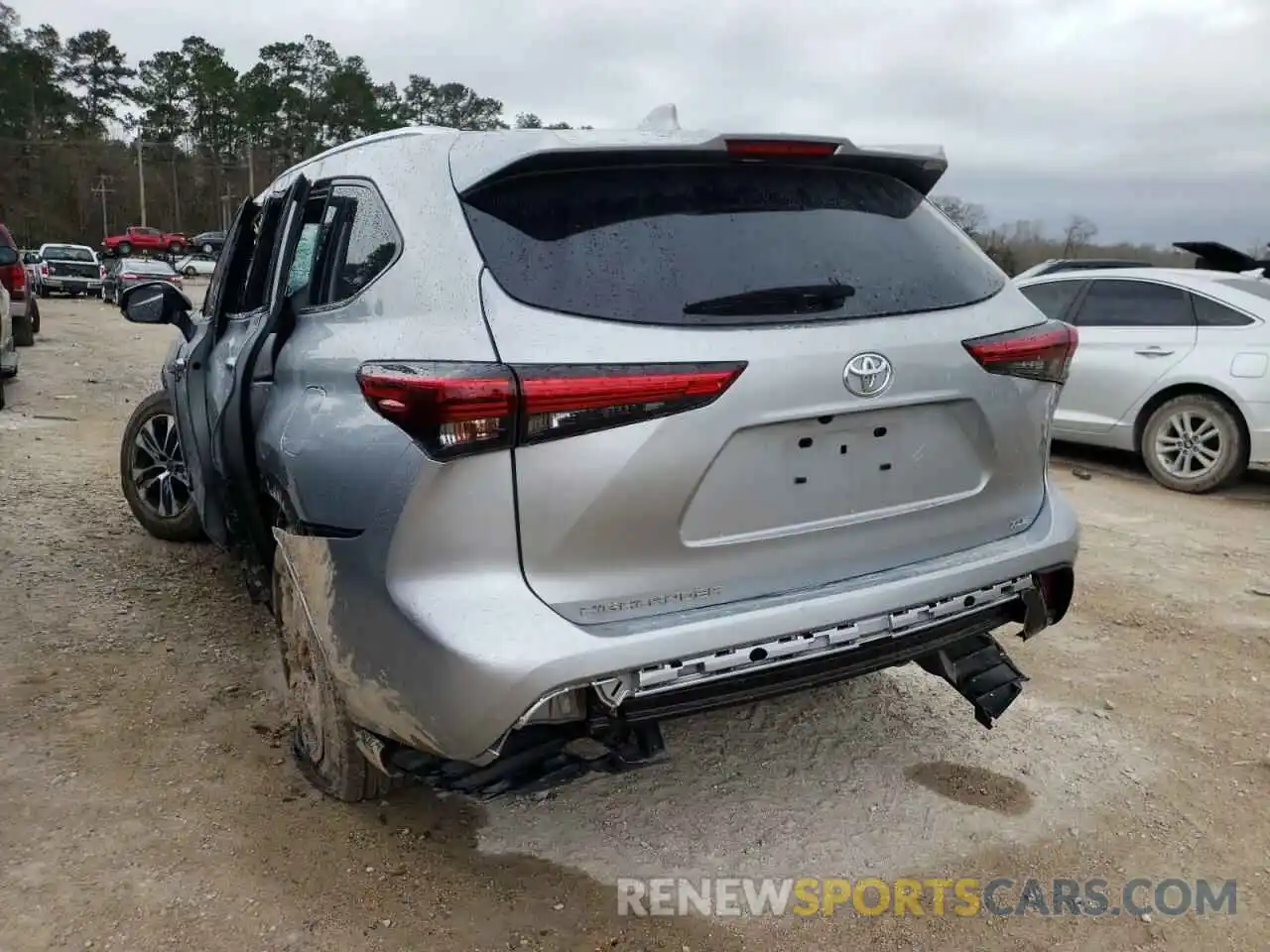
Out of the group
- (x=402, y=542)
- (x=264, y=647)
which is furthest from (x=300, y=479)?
(x=264, y=647)

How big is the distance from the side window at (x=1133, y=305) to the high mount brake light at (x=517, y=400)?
256 inches

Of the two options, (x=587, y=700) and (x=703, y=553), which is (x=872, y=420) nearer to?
(x=703, y=553)

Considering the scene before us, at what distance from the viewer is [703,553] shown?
2211mm

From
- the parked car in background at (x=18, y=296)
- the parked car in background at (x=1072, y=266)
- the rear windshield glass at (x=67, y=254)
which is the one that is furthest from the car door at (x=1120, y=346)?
the rear windshield glass at (x=67, y=254)

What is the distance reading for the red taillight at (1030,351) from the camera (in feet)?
8.22

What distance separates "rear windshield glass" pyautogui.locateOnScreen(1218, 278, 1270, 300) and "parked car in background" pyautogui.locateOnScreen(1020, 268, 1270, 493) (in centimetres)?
1

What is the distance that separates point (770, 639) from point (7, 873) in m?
2.07

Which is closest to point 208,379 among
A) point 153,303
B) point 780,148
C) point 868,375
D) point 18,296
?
point 153,303

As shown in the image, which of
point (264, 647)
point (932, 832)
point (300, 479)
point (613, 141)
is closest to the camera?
point (613, 141)

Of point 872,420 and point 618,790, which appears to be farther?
point 618,790

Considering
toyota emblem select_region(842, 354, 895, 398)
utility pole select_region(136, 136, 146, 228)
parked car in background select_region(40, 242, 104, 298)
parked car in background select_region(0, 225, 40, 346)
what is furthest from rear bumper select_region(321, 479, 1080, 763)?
utility pole select_region(136, 136, 146, 228)

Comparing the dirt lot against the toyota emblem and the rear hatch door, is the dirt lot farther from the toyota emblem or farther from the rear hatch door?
the toyota emblem

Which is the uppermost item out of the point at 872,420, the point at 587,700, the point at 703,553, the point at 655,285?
the point at 655,285

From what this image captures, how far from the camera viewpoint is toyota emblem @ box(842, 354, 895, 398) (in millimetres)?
2262
